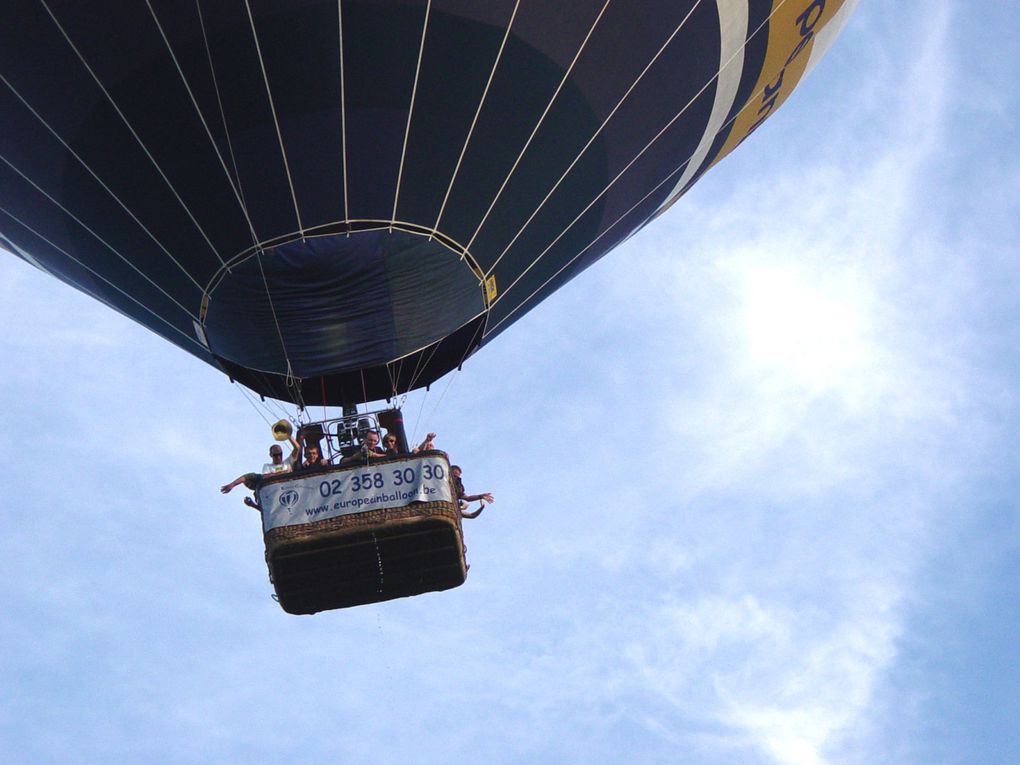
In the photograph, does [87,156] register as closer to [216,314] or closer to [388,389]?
[216,314]

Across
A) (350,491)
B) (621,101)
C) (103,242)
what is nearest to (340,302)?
(350,491)

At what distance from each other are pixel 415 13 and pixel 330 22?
63 cm

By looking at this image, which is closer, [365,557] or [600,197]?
[365,557]

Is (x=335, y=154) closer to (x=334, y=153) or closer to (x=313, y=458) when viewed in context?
(x=334, y=153)

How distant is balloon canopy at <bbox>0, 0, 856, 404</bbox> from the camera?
11531mm

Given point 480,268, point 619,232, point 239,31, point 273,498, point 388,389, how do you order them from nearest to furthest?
point 239,31 < point 273,498 < point 480,268 < point 388,389 < point 619,232

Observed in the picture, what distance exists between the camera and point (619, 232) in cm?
1518

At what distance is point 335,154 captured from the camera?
39.1 feet

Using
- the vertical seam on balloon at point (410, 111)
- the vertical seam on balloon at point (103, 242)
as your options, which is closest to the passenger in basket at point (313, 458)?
the vertical seam on balloon at point (103, 242)

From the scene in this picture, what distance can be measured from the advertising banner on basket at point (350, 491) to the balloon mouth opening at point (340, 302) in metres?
1.31

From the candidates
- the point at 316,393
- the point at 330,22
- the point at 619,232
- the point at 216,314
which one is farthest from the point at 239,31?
the point at 619,232

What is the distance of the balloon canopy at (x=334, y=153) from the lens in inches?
454

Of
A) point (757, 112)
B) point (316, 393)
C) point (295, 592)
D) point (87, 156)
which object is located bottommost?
point (295, 592)

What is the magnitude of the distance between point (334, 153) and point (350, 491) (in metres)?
2.60
